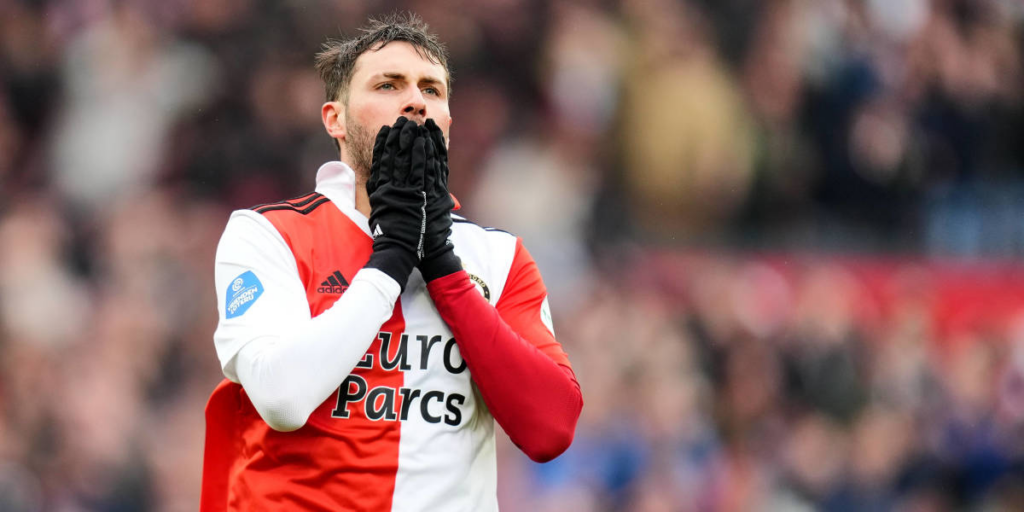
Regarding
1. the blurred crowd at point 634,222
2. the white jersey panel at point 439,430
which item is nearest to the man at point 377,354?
the white jersey panel at point 439,430

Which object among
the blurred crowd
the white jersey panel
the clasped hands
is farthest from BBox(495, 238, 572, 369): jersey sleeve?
the blurred crowd

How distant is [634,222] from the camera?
25.8ft

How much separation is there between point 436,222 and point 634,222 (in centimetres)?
548

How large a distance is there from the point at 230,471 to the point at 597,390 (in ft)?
14.2

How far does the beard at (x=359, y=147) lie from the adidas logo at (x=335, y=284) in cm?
32

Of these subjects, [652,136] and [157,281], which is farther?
[652,136]

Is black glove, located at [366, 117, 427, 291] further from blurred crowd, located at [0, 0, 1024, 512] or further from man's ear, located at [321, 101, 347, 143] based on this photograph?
blurred crowd, located at [0, 0, 1024, 512]

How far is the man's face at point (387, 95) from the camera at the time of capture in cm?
267

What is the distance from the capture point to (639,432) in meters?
6.64

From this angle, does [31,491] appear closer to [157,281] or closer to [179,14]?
[157,281]

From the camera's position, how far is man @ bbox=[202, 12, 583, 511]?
2330mm

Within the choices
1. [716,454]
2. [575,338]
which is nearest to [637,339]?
[575,338]

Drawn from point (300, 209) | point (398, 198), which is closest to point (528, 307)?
point (398, 198)

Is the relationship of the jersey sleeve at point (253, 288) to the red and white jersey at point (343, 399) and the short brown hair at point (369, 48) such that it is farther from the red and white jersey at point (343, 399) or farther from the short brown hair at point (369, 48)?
the short brown hair at point (369, 48)
